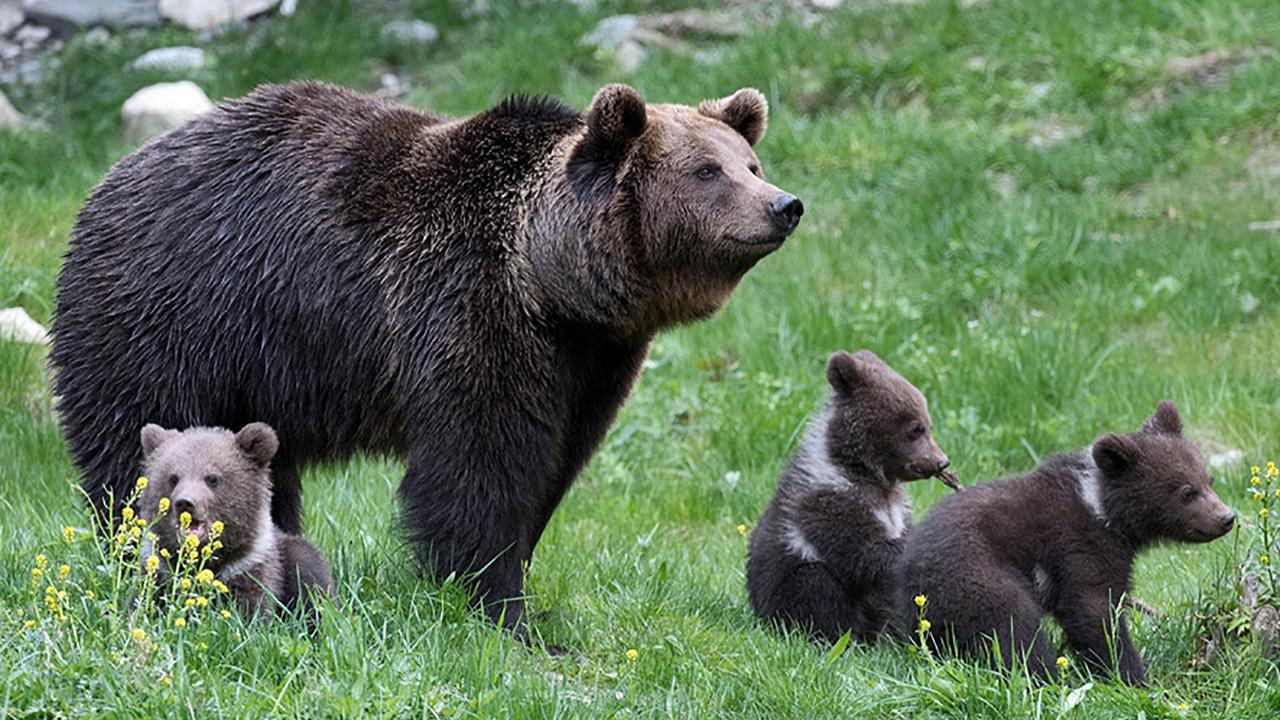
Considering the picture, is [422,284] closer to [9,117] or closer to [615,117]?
[615,117]

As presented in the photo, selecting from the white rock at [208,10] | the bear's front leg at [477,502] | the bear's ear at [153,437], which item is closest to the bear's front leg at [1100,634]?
the bear's front leg at [477,502]

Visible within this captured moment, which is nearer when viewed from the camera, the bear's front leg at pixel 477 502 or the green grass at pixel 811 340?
the green grass at pixel 811 340

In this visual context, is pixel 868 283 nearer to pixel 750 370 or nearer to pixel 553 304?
pixel 750 370

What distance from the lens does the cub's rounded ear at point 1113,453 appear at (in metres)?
5.89

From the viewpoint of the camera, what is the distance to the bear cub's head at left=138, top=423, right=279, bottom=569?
539 centimetres

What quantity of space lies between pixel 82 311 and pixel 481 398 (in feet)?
5.36

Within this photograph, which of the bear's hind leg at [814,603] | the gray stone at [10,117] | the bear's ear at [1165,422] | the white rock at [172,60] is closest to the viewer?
the bear's ear at [1165,422]

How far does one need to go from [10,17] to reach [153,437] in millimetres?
11484

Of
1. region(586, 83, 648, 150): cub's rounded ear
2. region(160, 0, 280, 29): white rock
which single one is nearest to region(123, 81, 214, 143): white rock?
region(160, 0, 280, 29): white rock

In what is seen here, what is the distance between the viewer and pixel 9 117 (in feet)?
43.6

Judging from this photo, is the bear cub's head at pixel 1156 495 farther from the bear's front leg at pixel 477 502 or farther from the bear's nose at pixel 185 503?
the bear's nose at pixel 185 503

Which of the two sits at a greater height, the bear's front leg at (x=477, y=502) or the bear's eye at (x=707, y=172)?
the bear's eye at (x=707, y=172)

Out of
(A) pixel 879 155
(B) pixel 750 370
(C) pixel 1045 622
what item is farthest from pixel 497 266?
(A) pixel 879 155

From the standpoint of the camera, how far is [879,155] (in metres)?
12.3
